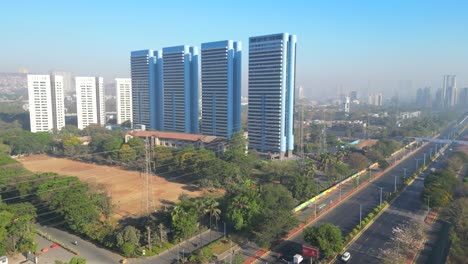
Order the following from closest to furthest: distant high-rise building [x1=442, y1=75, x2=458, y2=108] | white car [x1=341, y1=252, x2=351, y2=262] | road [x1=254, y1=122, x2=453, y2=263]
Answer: white car [x1=341, y1=252, x2=351, y2=262] < road [x1=254, y1=122, x2=453, y2=263] < distant high-rise building [x1=442, y1=75, x2=458, y2=108]

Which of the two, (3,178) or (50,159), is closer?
(3,178)

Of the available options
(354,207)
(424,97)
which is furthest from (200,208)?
(424,97)

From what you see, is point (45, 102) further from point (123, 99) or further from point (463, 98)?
point (463, 98)

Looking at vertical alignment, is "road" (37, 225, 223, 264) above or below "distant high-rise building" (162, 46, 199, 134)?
below

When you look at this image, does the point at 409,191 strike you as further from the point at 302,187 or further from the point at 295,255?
the point at 295,255

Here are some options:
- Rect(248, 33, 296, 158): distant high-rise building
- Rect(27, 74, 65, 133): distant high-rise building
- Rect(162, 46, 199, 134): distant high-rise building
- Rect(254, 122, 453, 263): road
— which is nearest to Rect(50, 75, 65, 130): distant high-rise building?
Rect(27, 74, 65, 133): distant high-rise building

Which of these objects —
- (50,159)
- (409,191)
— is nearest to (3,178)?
(50,159)

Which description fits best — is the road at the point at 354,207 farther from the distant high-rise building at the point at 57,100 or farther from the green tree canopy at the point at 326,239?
the distant high-rise building at the point at 57,100

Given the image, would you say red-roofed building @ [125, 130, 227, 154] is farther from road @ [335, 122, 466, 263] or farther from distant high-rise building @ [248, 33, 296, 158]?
road @ [335, 122, 466, 263]

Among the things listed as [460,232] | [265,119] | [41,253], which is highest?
[265,119]
